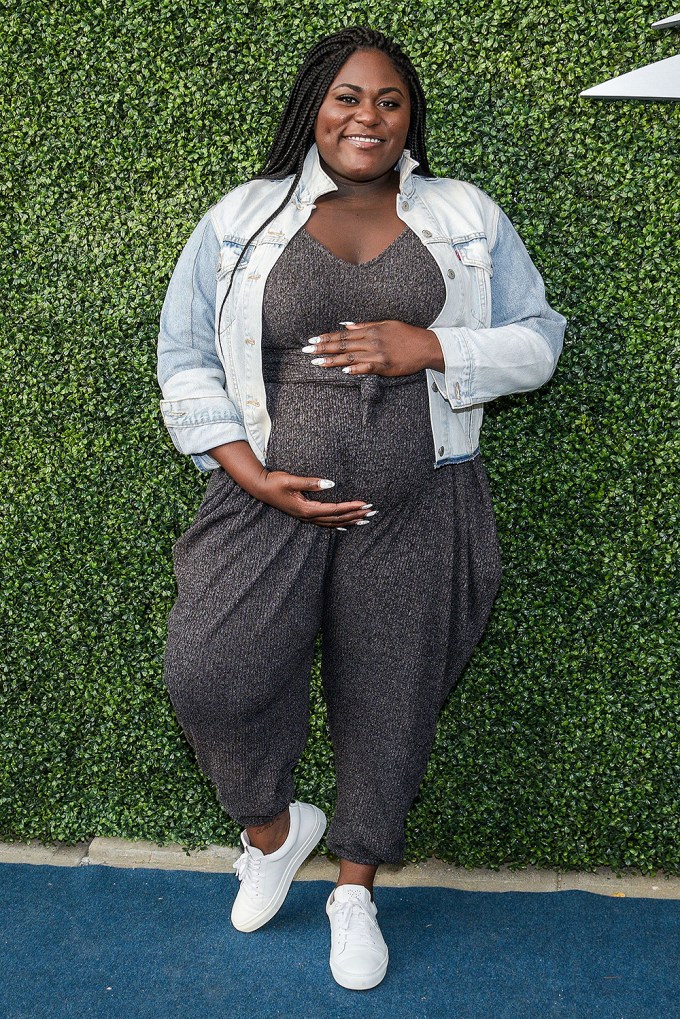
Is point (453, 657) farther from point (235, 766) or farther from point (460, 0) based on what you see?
point (460, 0)

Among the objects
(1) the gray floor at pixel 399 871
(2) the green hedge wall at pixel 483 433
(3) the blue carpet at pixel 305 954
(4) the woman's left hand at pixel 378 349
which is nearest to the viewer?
(4) the woman's left hand at pixel 378 349

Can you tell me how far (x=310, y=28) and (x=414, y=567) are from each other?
4.82 ft

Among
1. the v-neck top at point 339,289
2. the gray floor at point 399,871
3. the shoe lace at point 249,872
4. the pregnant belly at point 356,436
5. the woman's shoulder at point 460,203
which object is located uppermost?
the woman's shoulder at point 460,203

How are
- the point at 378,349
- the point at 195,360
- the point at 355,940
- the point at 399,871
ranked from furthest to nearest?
the point at 399,871 → the point at 355,940 → the point at 195,360 → the point at 378,349

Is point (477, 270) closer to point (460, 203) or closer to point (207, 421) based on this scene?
point (460, 203)

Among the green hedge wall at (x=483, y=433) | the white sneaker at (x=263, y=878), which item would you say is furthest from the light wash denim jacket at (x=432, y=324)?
the white sneaker at (x=263, y=878)

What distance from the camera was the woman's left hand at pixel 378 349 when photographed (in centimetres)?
211

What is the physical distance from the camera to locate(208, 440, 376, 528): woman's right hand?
215 centimetres

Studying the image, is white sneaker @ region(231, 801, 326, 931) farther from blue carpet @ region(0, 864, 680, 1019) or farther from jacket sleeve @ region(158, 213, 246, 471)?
jacket sleeve @ region(158, 213, 246, 471)

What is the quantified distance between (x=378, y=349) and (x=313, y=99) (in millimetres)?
609

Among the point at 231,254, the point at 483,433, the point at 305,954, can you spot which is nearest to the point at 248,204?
the point at 231,254

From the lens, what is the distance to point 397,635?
91.8 inches

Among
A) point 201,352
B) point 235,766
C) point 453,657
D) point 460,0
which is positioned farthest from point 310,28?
point 235,766

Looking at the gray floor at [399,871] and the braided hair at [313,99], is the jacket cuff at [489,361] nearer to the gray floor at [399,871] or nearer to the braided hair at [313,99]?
the braided hair at [313,99]
